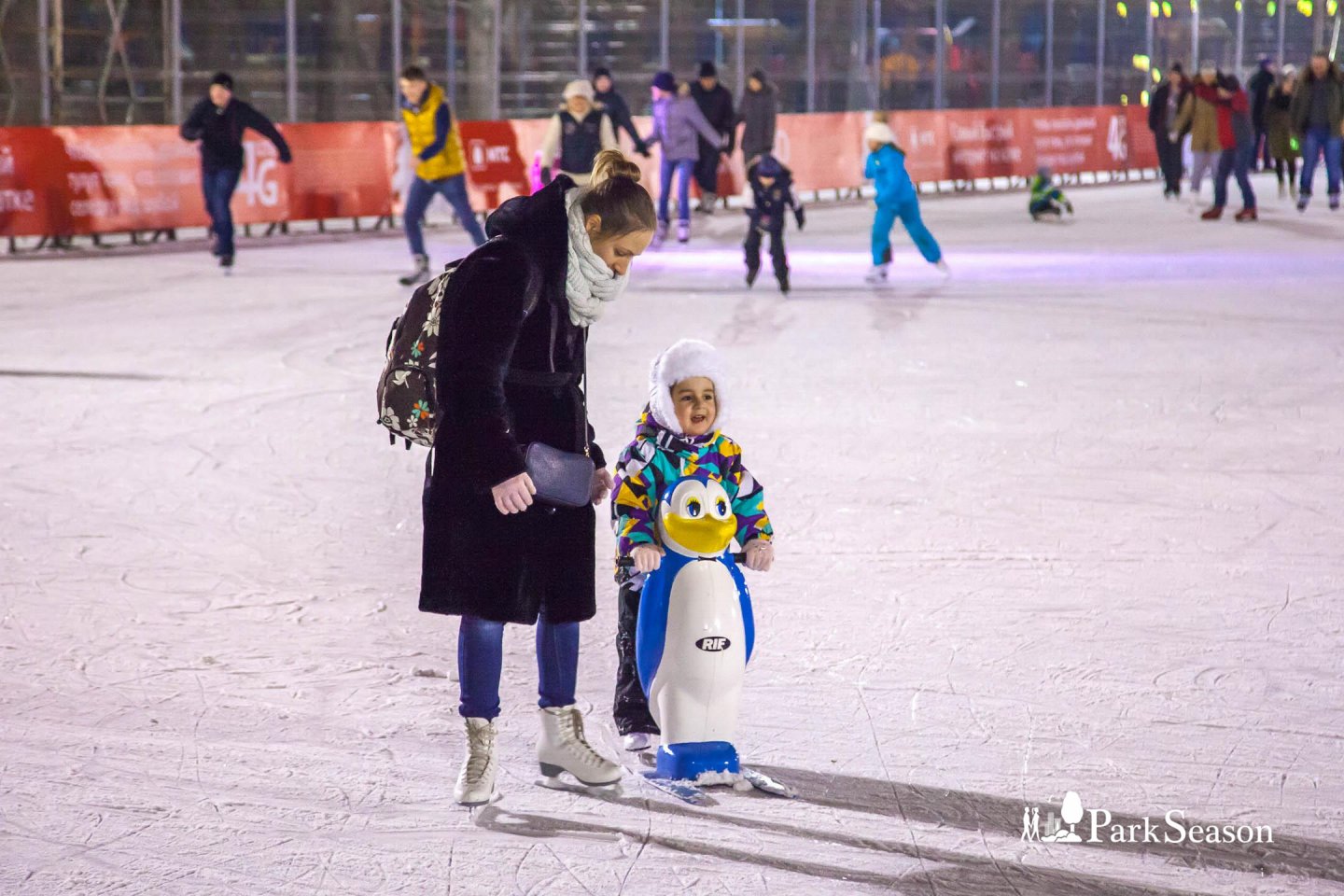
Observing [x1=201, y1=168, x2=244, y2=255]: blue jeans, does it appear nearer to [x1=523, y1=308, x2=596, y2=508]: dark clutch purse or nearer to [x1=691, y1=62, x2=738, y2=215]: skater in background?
[x1=691, y1=62, x2=738, y2=215]: skater in background

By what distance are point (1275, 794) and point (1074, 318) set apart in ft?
25.5

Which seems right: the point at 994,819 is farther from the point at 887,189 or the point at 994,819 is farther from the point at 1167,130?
the point at 1167,130

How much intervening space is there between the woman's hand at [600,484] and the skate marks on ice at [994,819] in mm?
658

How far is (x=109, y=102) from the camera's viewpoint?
773 inches

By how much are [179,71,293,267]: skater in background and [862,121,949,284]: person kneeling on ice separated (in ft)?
14.2

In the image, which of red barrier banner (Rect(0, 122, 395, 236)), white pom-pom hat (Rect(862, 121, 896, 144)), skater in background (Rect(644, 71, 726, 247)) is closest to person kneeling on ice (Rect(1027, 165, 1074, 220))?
skater in background (Rect(644, 71, 726, 247))

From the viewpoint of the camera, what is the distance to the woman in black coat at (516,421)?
3.29 m

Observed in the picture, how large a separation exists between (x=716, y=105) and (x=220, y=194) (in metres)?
6.19

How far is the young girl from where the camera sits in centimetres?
355

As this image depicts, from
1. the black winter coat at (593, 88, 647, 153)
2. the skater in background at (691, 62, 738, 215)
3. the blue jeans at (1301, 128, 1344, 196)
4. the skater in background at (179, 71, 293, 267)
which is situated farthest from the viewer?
the blue jeans at (1301, 128, 1344, 196)

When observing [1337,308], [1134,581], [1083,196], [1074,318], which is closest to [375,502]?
[1134,581]

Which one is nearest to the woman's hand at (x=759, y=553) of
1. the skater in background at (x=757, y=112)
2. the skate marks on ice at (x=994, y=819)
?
the skate marks on ice at (x=994, y=819)

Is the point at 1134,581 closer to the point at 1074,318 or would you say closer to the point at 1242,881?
the point at 1242,881

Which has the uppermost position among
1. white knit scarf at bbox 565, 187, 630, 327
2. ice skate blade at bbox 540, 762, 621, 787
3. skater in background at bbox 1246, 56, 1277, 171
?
skater in background at bbox 1246, 56, 1277, 171
